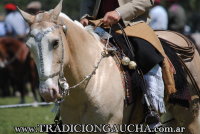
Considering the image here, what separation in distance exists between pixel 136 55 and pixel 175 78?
0.68 meters

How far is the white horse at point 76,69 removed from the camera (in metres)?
5.77

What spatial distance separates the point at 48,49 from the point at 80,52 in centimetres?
59

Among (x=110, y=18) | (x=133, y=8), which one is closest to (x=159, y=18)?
(x=133, y=8)

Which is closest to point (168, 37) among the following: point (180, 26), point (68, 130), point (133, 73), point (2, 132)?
point (133, 73)

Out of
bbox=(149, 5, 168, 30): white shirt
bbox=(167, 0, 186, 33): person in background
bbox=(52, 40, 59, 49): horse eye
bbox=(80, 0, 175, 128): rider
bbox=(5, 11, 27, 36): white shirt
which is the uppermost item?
bbox=(52, 40, 59, 49): horse eye

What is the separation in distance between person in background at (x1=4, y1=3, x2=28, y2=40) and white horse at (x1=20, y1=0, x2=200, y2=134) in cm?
1238

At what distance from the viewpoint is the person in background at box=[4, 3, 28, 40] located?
18.8m

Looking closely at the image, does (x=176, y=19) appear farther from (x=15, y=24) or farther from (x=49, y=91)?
(x=49, y=91)

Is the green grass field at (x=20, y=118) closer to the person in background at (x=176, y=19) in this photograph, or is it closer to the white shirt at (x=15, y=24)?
the white shirt at (x=15, y=24)

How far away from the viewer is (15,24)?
61.7 feet

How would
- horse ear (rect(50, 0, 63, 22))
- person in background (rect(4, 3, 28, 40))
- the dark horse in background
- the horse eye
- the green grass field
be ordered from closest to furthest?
the horse eye → horse ear (rect(50, 0, 63, 22)) → the green grass field → the dark horse in background → person in background (rect(4, 3, 28, 40))

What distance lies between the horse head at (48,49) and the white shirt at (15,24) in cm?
1285

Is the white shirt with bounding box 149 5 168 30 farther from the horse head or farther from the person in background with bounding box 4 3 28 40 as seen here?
the horse head

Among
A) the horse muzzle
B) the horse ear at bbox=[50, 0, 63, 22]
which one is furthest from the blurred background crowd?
the horse muzzle
